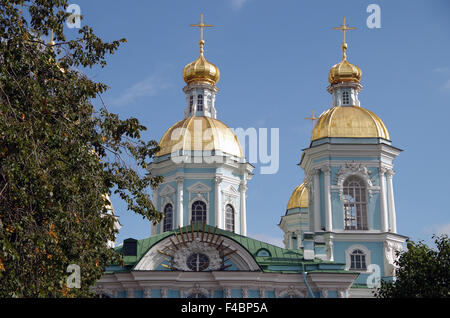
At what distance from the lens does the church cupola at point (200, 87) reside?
127 ft

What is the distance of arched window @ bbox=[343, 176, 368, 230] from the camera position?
34.1 m

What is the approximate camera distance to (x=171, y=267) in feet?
95.4

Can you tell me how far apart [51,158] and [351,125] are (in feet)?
77.3

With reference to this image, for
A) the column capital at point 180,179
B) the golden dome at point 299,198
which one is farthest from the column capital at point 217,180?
the golden dome at point 299,198

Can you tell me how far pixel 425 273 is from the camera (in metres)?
23.9

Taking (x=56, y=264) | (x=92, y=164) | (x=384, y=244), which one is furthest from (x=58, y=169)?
(x=384, y=244)

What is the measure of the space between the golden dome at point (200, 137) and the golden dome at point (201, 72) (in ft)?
8.02

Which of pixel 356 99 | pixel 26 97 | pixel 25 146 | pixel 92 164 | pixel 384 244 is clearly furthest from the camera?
pixel 356 99

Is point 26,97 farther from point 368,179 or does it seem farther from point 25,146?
point 368,179

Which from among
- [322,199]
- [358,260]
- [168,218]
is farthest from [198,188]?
[358,260]

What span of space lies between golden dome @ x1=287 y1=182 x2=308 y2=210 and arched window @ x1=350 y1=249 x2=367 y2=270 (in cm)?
1463

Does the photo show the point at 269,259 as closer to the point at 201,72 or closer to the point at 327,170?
the point at 327,170

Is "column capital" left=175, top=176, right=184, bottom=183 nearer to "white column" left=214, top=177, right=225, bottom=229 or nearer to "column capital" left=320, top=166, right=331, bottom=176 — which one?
"white column" left=214, top=177, right=225, bottom=229

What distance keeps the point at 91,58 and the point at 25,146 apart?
119 inches
